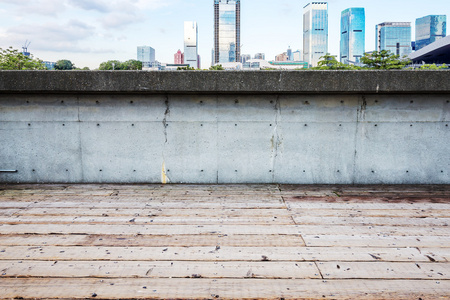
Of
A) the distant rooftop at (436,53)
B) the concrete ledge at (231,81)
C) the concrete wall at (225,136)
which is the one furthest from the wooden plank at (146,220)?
the distant rooftop at (436,53)

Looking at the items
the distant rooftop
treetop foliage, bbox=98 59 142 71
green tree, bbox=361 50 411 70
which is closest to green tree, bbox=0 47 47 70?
treetop foliage, bbox=98 59 142 71

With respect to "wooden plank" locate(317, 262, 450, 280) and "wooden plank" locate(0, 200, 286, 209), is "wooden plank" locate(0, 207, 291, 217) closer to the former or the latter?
"wooden plank" locate(0, 200, 286, 209)

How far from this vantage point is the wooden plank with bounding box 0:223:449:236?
322 cm

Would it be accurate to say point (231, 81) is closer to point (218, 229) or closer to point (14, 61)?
point (218, 229)

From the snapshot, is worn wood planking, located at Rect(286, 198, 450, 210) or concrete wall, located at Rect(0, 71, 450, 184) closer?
worn wood planking, located at Rect(286, 198, 450, 210)

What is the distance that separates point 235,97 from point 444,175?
318 cm

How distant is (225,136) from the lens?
5.01m

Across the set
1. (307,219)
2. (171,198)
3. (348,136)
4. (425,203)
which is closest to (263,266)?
(307,219)

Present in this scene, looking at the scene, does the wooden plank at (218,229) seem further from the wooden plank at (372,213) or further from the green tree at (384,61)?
the green tree at (384,61)

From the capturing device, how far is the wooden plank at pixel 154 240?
9.74 feet

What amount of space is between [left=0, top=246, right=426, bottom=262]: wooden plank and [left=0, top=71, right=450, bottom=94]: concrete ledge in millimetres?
2417

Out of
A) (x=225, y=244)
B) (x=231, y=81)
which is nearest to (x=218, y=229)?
(x=225, y=244)

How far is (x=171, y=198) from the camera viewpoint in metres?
4.38

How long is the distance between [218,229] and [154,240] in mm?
610
